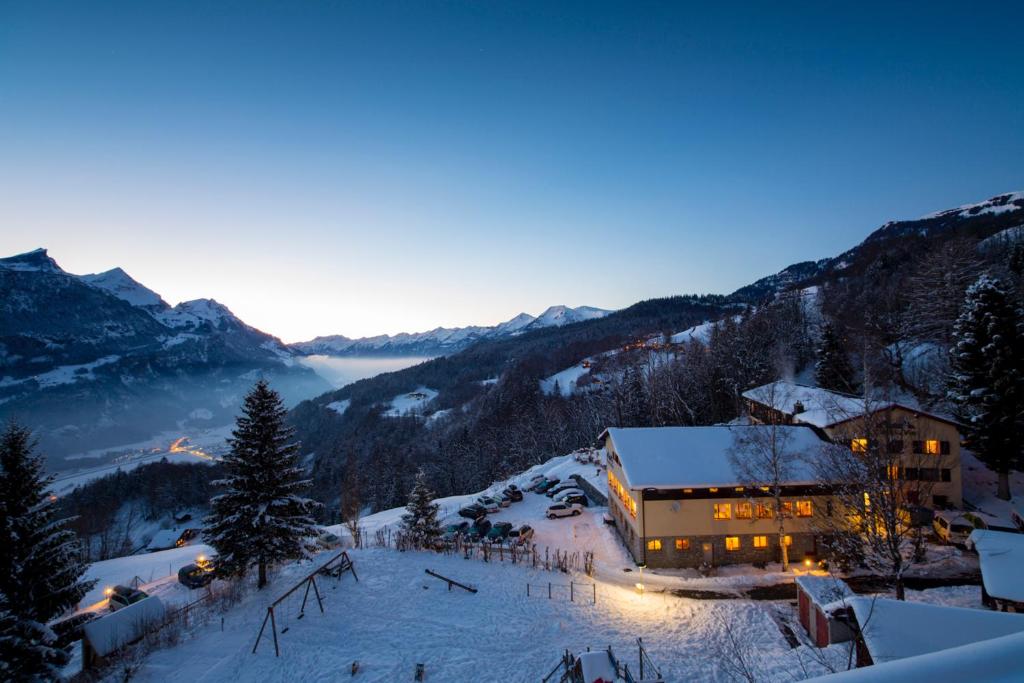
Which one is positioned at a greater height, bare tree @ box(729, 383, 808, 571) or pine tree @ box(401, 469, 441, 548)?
bare tree @ box(729, 383, 808, 571)

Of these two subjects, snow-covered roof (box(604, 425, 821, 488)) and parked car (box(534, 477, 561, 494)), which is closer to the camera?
snow-covered roof (box(604, 425, 821, 488))

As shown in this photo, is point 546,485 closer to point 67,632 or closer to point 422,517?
point 422,517

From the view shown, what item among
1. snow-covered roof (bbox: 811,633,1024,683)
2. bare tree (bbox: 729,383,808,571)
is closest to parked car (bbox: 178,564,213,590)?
bare tree (bbox: 729,383,808,571)

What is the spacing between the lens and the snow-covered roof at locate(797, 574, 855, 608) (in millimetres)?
16594

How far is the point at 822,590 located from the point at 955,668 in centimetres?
2026

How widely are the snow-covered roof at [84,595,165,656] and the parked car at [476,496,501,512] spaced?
23.6 metres

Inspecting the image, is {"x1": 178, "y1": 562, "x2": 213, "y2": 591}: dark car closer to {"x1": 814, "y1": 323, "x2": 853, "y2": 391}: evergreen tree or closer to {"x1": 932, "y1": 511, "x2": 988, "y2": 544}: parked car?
{"x1": 932, "y1": 511, "x2": 988, "y2": 544}: parked car

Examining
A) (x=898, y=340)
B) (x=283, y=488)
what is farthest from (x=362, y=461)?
(x=898, y=340)

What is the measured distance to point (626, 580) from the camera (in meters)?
24.6

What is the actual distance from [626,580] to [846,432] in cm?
1831

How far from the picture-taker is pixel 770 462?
26094 mm

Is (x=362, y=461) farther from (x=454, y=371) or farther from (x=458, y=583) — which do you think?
(x=454, y=371)

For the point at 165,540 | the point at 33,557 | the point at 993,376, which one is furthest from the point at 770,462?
the point at 165,540

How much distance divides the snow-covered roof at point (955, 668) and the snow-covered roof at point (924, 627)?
10574 mm
